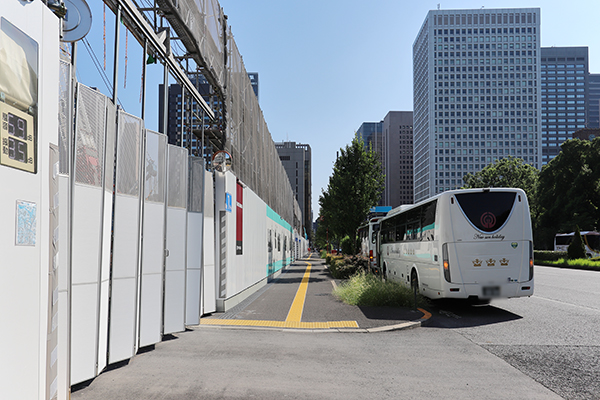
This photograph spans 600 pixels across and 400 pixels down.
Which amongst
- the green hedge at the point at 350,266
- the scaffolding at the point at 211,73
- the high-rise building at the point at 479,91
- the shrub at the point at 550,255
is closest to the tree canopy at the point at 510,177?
the shrub at the point at 550,255

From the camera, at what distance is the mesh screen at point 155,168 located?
682 cm

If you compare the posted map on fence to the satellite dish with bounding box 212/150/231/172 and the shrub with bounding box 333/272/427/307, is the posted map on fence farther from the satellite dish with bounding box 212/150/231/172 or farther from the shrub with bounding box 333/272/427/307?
the shrub with bounding box 333/272/427/307

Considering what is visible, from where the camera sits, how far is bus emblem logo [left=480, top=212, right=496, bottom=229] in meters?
10.4

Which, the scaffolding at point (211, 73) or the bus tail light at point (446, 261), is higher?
the scaffolding at point (211, 73)

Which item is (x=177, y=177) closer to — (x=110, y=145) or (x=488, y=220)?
(x=110, y=145)

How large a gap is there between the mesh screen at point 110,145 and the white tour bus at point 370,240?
1830 centimetres

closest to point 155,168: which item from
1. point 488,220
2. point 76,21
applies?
point 76,21

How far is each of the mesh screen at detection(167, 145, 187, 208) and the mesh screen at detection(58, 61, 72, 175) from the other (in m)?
2.88

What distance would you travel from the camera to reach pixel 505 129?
512 feet

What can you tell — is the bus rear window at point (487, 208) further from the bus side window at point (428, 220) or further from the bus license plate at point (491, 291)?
the bus license plate at point (491, 291)

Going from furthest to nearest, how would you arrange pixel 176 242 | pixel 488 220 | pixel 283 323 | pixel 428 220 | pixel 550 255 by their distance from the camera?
1. pixel 550 255
2. pixel 428 220
3. pixel 488 220
4. pixel 283 323
5. pixel 176 242

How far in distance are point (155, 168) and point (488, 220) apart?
7756 mm

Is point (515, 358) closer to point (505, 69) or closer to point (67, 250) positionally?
point (67, 250)

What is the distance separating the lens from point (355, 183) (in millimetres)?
27953
